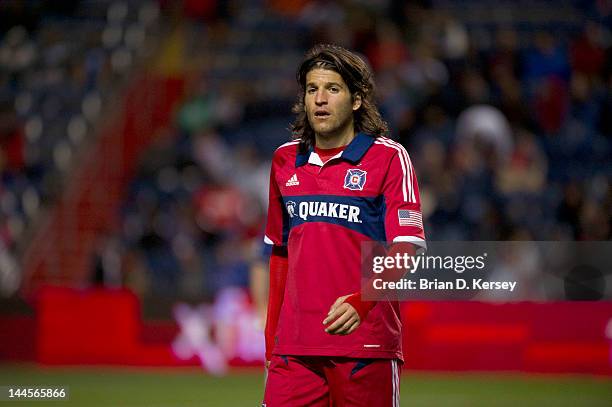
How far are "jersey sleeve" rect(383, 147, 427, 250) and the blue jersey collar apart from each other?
0.40 feet

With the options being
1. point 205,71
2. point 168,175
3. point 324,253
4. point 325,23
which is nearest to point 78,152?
point 168,175

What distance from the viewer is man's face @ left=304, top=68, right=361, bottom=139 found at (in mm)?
4602

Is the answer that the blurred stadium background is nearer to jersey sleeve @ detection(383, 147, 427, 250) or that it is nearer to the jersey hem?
the jersey hem

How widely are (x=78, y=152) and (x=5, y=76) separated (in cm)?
222

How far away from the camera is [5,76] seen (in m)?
17.3

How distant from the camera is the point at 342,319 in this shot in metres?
4.29

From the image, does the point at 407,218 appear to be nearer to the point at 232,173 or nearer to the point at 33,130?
the point at 232,173

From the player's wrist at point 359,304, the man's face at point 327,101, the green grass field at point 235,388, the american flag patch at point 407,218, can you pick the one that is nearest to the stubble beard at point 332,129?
the man's face at point 327,101

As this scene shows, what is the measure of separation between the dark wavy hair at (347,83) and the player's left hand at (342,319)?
741 millimetres

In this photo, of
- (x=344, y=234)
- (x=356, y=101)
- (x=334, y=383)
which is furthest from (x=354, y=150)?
(x=334, y=383)

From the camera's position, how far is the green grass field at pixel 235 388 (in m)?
10.2

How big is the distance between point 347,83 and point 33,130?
39.8 ft

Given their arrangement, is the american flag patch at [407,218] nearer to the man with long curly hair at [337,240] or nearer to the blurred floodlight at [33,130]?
the man with long curly hair at [337,240]

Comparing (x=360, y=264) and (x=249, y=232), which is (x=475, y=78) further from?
(x=360, y=264)
